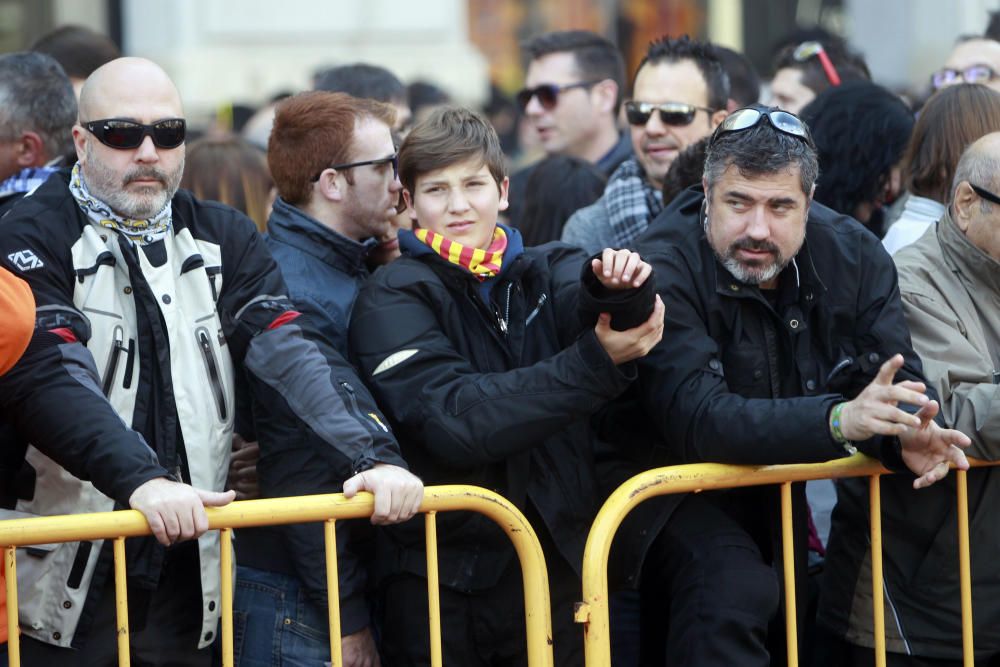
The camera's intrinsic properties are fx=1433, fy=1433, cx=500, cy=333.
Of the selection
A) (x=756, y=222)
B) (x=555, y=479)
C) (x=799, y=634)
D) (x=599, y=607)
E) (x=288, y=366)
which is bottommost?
(x=799, y=634)

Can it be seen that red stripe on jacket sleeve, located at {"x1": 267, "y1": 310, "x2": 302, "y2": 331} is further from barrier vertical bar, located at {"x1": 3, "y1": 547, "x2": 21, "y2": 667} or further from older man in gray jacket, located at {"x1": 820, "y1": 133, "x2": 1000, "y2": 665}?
older man in gray jacket, located at {"x1": 820, "y1": 133, "x2": 1000, "y2": 665}

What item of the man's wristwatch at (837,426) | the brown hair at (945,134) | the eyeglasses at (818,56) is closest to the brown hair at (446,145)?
the man's wristwatch at (837,426)

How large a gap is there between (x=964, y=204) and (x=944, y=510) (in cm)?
90

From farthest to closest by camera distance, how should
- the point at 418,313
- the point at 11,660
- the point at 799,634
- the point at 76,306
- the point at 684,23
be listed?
the point at 684,23 < the point at 799,634 < the point at 418,313 < the point at 76,306 < the point at 11,660

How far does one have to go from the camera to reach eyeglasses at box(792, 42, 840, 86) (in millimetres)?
6926

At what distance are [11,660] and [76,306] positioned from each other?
0.83m

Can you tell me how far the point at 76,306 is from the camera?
3408 millimetres

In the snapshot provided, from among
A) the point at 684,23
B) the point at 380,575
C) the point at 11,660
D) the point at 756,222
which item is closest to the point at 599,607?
the point at 380,575

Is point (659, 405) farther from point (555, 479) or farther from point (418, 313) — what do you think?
point (418, 313)

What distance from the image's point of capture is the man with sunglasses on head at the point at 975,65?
6.62m

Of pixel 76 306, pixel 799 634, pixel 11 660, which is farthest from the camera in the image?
pixel 799 634

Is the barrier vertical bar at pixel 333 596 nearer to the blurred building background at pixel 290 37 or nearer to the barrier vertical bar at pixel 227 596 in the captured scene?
the barrier vertical bar at pixel 227 596

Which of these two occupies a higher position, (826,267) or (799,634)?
(826,267)

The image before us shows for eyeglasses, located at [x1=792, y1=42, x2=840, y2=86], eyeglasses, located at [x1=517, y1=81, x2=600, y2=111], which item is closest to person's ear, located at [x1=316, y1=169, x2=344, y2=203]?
eyeglasses, located at [x1=517, y1=81, x2=600, y2=111]
